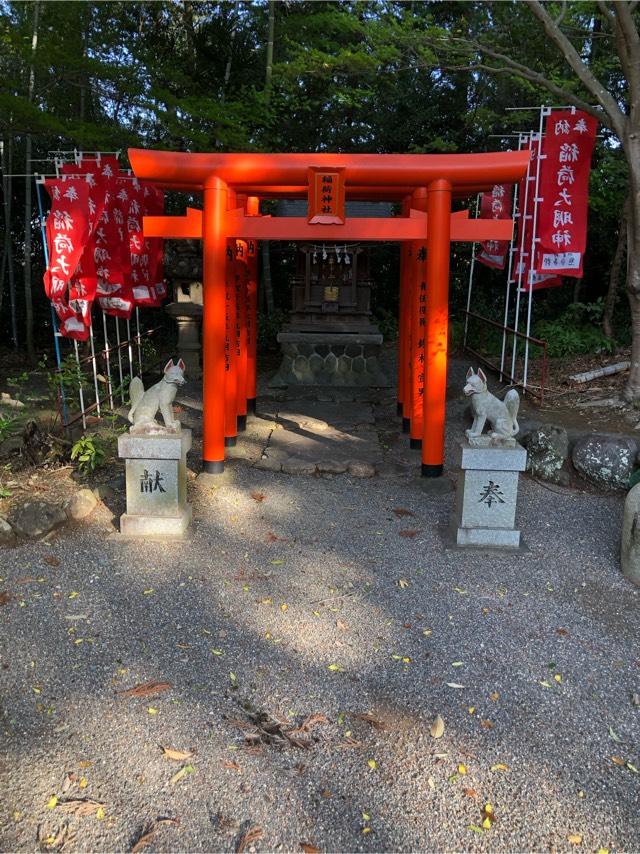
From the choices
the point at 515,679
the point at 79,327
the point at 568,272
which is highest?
the point at 568,272

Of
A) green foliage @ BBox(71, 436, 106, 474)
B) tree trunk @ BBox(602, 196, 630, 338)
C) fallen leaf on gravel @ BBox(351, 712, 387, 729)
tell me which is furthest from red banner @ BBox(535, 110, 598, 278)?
fallen leaf on gravel @ BBox(351, 712, 387, 729)

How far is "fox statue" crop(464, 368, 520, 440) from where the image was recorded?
4.95 metres

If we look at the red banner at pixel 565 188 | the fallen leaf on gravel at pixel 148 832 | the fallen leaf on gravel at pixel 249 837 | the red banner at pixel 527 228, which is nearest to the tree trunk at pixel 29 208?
the red banner at pixel 527 228

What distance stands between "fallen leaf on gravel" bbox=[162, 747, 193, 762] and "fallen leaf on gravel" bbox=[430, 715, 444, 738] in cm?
110

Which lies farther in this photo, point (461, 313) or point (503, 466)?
point (461, 313)

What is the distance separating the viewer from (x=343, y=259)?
11070 millimetres

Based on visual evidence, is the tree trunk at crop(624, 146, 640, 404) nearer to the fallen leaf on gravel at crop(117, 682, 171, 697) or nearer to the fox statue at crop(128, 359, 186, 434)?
the fox statue at crop(128, 359, 186, 434)

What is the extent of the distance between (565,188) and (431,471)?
4428 mm

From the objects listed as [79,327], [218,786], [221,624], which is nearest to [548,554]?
[221,624]

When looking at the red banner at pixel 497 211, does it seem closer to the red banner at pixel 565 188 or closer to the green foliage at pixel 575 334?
the red banner at pixel 565 188

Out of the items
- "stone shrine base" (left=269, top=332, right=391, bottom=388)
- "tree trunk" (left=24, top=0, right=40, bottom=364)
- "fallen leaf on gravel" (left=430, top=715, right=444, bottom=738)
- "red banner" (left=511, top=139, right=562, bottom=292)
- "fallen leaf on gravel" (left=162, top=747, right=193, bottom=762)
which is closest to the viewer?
"fallen leaf on gravel" (left=162, top=747, right=193, bottom=762)

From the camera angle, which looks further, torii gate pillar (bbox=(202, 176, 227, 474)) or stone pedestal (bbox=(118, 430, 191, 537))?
torii gate pillar (bbox=(202, 176, 227, 474))

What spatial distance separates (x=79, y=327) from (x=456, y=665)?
18.6 ft

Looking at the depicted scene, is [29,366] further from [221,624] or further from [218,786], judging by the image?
[218,786]
